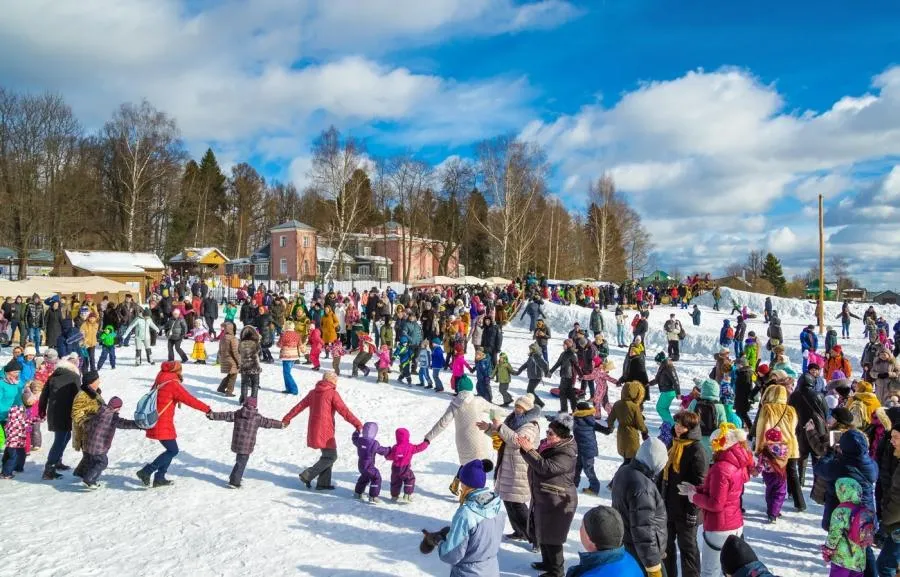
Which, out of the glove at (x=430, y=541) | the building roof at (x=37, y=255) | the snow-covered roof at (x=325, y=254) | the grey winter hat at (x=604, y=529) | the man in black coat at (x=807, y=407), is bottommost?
the glove at (x=430, y=541)

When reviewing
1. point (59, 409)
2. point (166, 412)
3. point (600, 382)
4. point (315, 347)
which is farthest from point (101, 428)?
point (600, 382)

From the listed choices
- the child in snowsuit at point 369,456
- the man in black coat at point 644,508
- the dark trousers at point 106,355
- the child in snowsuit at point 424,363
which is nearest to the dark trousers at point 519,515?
the man in black coat at point 644,508

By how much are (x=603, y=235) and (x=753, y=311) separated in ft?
55.4

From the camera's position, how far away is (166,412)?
7.34 meters

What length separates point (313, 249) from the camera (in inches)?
2240

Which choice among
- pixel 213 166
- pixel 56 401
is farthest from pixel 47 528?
pixel 213 166

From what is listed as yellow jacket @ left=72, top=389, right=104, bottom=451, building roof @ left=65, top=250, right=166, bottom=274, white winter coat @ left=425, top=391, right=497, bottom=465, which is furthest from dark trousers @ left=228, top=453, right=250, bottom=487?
building roof @ left=65, top=250, right=166, bottom=274

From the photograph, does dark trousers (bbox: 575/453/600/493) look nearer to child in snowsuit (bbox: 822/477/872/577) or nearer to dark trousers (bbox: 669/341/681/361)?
child in snowsuit (bbox: 822/477/872/577)

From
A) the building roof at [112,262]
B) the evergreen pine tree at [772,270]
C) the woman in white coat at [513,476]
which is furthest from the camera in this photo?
the evergreen pine tree at [772,270]

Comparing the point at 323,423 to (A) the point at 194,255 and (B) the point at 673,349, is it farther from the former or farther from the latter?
(A) the point at 194,255

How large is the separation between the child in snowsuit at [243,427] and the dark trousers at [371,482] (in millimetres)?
Result: 1227

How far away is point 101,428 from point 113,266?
91.4 ft

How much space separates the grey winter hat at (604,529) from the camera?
3.00 metres

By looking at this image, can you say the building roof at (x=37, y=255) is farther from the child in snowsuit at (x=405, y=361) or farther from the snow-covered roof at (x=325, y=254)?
the child in snowsuit at (x=405, y=361)
